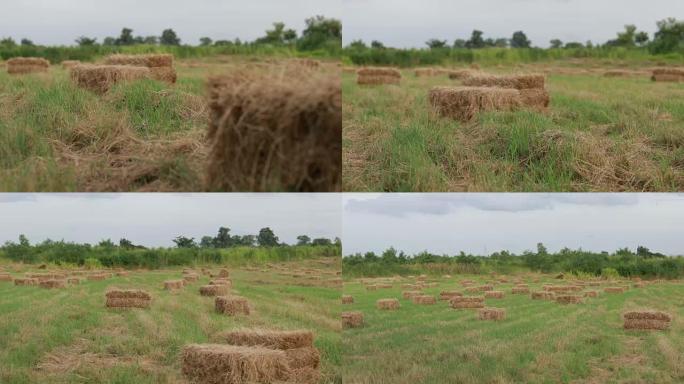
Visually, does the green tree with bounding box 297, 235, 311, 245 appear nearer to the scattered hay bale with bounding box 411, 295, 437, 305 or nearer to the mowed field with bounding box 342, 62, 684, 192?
the mowed field with bounding box 342, 62, 684, 192

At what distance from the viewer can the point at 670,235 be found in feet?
25.1

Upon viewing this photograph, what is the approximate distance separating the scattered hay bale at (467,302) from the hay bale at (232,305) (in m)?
1.99

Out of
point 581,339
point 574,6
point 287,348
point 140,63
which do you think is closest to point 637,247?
point 581,339

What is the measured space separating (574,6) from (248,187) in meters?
4.61

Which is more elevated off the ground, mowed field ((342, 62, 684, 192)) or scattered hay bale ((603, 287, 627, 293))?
mowed field ((342, 62, 684, 192))

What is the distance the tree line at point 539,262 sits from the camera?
768 centimetres

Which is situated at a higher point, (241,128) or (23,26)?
(23,26)

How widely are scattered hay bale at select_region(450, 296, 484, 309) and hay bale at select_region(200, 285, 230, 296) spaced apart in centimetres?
214

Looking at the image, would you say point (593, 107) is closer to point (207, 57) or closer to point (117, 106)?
point (207, 57)

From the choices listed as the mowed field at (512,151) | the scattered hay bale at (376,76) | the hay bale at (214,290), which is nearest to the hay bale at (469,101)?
the mowed field at (512,151)

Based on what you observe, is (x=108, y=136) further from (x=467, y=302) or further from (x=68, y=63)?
(x=467, y=302)

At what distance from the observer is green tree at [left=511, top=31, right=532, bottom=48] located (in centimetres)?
898

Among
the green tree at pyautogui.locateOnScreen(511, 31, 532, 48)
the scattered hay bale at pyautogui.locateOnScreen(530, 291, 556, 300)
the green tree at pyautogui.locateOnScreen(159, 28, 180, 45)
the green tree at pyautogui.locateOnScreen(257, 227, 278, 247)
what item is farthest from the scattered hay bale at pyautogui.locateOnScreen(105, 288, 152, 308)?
the green tree at pyautogui.locateOnScreen(511, 31, 532, 48)

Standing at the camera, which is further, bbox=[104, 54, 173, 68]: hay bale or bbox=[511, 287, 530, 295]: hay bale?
bbox=[511, 287, 530, 295]: hay bale
